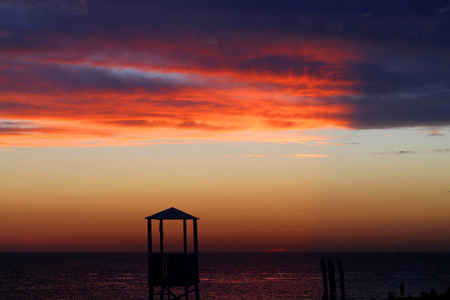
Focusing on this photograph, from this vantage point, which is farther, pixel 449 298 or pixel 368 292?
pixel 368 292

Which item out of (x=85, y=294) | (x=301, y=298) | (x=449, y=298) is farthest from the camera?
(x=85, y=294)

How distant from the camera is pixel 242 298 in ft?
226

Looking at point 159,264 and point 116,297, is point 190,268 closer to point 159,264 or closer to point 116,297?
point 159,264

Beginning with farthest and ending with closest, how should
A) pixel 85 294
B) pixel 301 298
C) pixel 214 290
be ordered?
pixel 214 290 < pixel 85 294 < pixel 301 298

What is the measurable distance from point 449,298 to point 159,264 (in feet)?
43.4

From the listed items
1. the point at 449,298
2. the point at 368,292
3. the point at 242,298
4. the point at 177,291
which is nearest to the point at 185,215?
the point at 449,298

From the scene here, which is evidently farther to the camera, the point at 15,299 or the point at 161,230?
the point at 15,299

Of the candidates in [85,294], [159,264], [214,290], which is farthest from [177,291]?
[159,264]

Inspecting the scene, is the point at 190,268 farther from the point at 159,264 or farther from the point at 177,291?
the point at 177,291

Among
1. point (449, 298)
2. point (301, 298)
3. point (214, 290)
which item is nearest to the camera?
point (449, 298)

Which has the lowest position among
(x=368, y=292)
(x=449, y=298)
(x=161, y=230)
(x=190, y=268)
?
(x=368, y=292)

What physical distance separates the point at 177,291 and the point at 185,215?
169 ft

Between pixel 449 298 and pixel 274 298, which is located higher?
pixel 449 298

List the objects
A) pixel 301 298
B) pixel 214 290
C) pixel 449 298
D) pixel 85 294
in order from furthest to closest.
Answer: pixel 214 290, pixel 85 294, pixel 301 298, pixel 449 298
